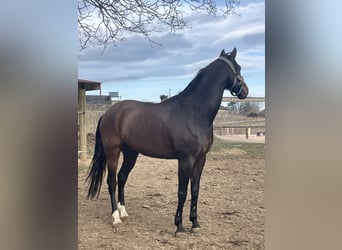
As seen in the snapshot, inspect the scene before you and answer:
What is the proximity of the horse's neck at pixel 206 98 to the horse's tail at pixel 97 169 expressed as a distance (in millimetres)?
413

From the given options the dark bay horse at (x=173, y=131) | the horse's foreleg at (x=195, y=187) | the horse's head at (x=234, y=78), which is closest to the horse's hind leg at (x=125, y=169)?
the dark bay horse at (x=173, y=131)

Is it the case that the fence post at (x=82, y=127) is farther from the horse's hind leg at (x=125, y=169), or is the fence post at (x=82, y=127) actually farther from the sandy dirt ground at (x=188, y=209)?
the horse's hind leg at (x=125, y=169)

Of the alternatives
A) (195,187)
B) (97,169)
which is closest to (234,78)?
(195,187)

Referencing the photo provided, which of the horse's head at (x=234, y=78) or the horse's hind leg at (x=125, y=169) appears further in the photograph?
the horse's hind leg at (x=125, y=169)

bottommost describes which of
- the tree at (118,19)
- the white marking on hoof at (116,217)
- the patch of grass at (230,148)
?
the white marking on hoof at (116,217)

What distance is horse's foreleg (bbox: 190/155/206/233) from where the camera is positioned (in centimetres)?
142

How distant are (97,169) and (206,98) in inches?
22.1

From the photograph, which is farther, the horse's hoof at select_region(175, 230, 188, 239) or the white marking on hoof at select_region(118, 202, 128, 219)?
the white marking on hoof at select_region(118, 202, 128, 219)

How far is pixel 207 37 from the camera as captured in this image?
1366 millimetres

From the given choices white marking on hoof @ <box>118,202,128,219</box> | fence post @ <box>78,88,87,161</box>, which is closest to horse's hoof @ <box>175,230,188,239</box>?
white marking on hoof @ <box>118,202,128,219</box>

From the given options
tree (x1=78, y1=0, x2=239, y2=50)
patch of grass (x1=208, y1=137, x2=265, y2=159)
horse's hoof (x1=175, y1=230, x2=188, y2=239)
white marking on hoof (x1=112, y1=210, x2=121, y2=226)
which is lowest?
horse's hoof (x1=175, y1=230, x2=188, y2=239)

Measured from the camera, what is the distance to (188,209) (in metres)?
1.45

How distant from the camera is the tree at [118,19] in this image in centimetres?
142

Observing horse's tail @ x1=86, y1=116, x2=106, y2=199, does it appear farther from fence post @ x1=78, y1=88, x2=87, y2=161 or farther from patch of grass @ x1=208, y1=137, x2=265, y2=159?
patch of grass @ x1=208, y1=137, x2=265, y2=159
